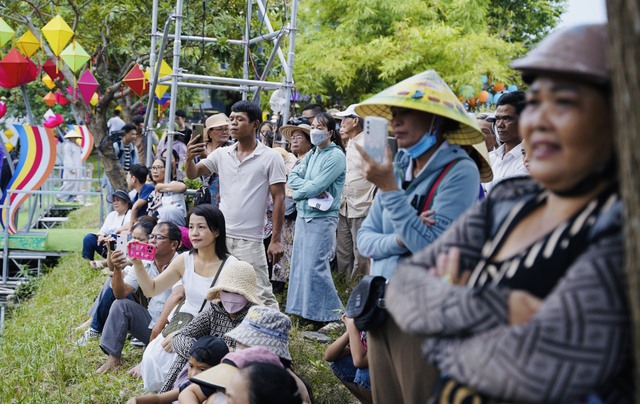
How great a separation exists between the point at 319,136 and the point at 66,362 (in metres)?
2.73

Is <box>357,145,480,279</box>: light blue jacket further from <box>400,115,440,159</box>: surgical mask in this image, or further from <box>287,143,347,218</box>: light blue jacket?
<box>287,143,347,218</box>: light blue jacket

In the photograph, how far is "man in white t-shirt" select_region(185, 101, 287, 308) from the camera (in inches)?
257

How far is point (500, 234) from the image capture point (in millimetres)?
2143

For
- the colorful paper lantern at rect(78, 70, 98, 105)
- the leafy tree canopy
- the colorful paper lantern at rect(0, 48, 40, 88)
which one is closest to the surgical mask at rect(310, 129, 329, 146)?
the colorful paper lantern at rect(78, 70, 98, 105)

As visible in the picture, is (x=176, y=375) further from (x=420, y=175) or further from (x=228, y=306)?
(x=420, y=175)

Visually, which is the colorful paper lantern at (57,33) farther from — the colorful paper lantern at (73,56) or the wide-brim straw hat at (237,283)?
the wide-brim straw hat at (237,283)

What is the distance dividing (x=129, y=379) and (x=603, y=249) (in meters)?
4.92

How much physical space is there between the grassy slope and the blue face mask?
2.26 metres

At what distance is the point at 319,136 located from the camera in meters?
7.07

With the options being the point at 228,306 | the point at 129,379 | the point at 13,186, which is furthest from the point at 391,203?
the point at 13,186

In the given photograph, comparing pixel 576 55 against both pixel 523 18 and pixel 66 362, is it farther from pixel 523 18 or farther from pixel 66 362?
pixel 523 18

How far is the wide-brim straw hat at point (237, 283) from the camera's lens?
513 cm

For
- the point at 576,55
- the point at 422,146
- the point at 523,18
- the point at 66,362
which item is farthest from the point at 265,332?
the point at 523,18

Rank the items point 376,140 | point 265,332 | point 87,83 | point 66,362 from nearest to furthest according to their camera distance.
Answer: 1. point 376,140
2. point 265,332
3. point 66,362
4. point 87,83
